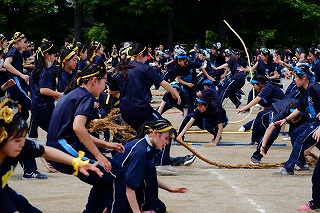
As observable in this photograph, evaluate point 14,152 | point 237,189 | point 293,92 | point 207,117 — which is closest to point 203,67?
point 293,92

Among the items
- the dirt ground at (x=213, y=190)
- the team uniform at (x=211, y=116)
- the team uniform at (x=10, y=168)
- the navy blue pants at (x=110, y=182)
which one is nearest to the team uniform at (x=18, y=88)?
the dirt ground at (x=213, y=190)

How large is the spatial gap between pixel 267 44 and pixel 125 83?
38530mm

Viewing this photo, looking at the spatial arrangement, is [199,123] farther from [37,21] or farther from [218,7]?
[218,7]

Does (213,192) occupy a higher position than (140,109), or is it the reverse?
(140,109)

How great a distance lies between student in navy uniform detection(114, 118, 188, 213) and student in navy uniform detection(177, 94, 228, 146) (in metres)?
4.90

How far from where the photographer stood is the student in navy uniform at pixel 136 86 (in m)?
9.08

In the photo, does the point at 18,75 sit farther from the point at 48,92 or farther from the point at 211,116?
the point at 211,116

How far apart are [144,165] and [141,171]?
81mm

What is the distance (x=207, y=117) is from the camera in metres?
12.3

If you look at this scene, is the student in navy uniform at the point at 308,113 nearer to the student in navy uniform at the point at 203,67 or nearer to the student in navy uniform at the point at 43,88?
the student in navy uniform at the point at 43,88

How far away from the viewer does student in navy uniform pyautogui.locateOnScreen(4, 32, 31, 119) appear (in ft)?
36.3

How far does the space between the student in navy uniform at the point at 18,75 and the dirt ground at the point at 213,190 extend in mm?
1332

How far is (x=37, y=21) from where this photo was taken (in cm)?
3881

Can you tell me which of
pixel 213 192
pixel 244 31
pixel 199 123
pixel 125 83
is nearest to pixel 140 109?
pixel 125 83
